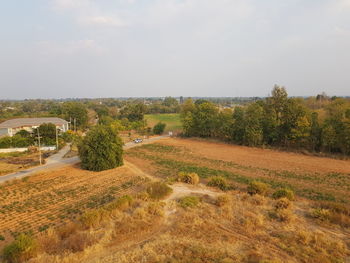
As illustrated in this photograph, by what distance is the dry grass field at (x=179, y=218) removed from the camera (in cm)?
784

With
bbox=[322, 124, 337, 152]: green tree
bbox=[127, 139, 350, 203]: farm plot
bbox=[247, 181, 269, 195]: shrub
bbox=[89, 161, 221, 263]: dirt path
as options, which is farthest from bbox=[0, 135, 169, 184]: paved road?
bbox=[322, 124, 337, 152]: green tree

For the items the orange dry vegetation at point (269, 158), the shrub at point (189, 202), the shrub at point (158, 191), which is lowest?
the orange dry vegetation at point (269, 158)

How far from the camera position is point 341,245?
8.28 metres

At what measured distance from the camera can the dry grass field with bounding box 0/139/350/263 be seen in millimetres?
7843

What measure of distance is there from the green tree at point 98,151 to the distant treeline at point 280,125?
22154mm

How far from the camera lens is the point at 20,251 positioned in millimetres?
7734

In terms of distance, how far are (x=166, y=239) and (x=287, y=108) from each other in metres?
30.6

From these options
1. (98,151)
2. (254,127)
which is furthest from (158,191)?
(254,127)

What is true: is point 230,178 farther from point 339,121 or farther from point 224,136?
point 224,136

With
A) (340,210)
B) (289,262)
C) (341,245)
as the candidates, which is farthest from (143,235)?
(340,210)

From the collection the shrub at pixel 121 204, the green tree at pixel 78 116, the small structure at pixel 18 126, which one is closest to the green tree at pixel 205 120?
the green tree at pixel 78 116

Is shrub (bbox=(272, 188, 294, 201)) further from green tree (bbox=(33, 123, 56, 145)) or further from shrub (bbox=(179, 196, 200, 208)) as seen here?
green tree (bbox=(33, 123, 56, 145))

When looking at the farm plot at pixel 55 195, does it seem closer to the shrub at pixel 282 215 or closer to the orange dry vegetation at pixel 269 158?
the shrub at pixel 282 215

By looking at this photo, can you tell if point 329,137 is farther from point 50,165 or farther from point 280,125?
point 50,165
